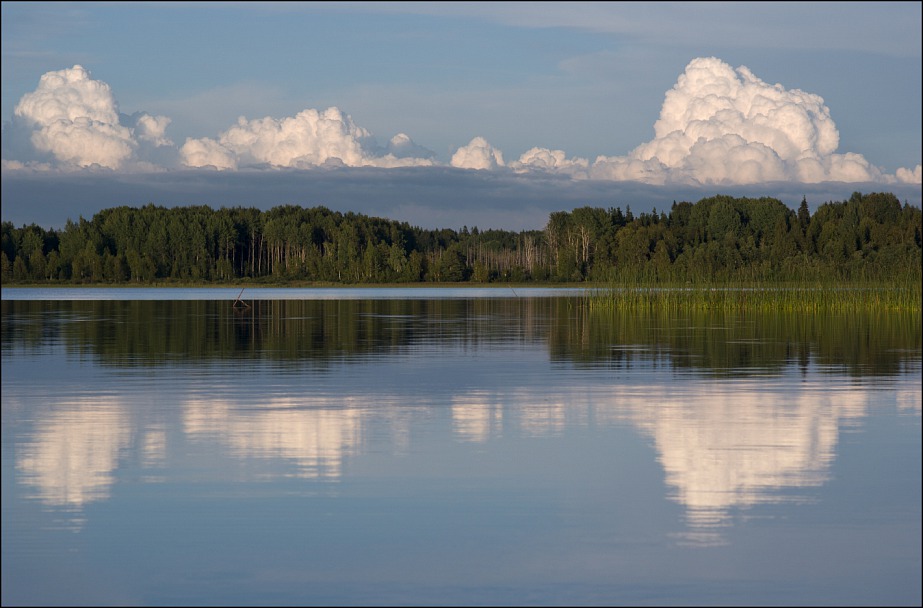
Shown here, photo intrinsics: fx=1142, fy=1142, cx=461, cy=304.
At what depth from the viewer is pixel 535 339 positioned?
34875 millimetres

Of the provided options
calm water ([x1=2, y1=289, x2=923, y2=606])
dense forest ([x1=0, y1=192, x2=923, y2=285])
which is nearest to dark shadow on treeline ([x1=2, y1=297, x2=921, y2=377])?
calm water ([x1=2, y1=289, x2=923, y2=606])

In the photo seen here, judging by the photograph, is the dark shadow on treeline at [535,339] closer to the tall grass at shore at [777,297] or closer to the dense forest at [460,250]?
the tall grass at shore at [777,297]

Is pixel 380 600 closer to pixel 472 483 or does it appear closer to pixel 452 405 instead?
pixel 472 483

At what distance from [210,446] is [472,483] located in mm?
3880

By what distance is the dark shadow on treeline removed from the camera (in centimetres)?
2612

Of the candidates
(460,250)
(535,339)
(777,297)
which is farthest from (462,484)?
(460,250)

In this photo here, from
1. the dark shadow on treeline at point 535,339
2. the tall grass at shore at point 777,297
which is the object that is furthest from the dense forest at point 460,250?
the dark shadow on treeline at point 535,339

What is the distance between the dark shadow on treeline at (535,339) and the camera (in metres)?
26.1

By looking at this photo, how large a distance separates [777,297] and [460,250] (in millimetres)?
136144

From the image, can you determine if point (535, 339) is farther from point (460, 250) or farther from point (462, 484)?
point (460, 250)

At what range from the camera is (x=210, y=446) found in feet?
46.3

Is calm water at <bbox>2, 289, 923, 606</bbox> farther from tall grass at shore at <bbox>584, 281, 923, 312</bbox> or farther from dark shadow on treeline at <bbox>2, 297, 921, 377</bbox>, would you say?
tall grass at shore at <bbox>584, 281, 923, 312</bbox>

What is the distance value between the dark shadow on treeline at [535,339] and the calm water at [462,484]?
1344 mm

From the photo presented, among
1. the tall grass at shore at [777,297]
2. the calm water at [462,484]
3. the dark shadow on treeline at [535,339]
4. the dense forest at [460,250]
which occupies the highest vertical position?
the dense forest at [460,250]
